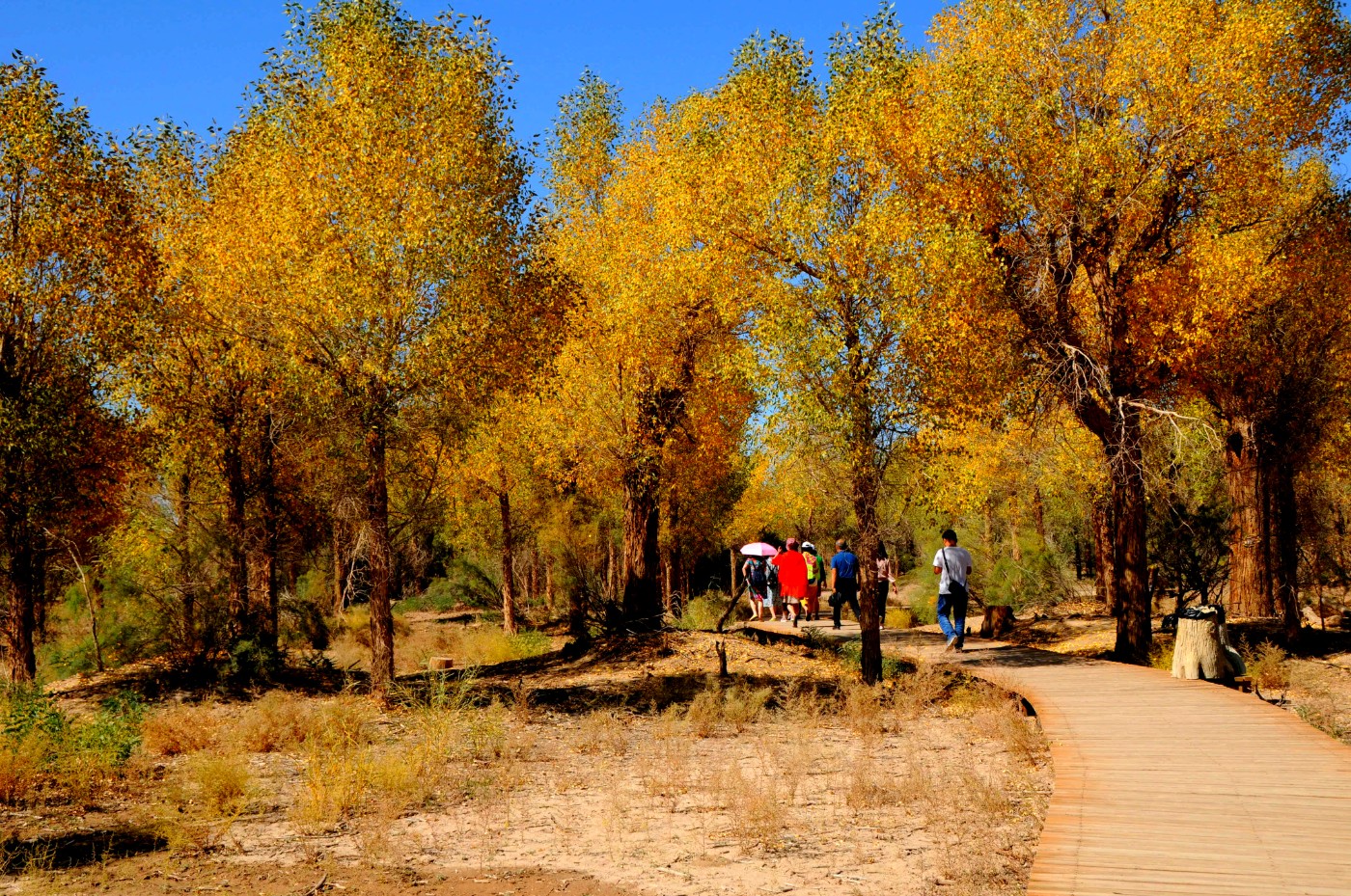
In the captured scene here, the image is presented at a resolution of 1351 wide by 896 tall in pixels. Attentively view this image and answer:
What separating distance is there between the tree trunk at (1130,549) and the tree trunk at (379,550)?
11315 millimetres

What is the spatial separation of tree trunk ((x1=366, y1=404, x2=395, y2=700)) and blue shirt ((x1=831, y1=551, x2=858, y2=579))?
910 cm

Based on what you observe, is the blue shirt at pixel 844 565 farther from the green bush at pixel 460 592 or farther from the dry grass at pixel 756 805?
the green bush at pixel 460 592

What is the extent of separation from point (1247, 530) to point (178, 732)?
2063cm

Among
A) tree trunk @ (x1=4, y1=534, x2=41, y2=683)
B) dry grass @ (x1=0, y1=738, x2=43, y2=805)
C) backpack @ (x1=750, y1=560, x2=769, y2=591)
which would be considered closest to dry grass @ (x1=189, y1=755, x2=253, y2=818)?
dry grass @ (x1=0, y1=738, x2=43, y2=805)

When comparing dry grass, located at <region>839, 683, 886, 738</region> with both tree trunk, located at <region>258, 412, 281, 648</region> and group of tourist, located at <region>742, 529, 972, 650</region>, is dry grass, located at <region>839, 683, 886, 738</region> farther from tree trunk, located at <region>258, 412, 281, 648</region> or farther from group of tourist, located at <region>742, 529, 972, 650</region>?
tree trunk, located at <region>258, 412, 281, 648</region>

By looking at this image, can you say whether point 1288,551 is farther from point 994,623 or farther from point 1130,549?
point 994,623

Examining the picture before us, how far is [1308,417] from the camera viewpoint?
70.1 feet

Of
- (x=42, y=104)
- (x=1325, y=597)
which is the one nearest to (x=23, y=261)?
(x=42, y=104)

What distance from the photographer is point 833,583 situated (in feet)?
80.1

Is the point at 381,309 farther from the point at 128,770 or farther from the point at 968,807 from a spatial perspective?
the point at 968,807

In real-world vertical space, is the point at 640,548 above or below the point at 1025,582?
above

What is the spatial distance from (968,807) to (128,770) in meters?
8.52

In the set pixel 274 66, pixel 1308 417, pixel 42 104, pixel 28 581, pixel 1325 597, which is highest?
pixel 274 66

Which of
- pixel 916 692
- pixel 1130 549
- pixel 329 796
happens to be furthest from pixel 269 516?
pixel 1130 549
